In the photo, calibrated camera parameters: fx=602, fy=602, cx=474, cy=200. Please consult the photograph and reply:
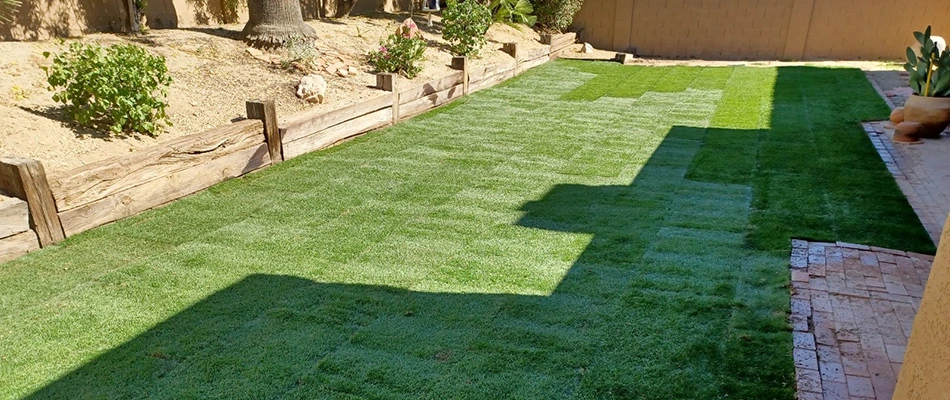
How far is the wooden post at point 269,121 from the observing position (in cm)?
552

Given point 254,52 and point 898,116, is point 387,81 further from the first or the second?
point 898,116

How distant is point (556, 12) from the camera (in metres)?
14.9

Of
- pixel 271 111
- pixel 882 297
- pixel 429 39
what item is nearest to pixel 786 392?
pixel 882 297

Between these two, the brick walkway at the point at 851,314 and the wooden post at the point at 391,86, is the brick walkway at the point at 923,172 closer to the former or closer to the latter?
the brick walkway at the point at 851,314

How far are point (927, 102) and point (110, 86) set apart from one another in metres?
8.06

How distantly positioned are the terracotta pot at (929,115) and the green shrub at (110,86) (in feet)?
25.1

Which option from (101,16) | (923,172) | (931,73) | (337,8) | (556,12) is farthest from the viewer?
(556,12)

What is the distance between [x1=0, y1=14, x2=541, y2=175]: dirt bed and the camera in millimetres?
4719

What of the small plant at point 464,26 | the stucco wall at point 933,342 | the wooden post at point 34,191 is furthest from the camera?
the small plant at point 464,26

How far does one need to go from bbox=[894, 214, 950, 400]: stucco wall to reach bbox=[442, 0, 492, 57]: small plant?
9533mm

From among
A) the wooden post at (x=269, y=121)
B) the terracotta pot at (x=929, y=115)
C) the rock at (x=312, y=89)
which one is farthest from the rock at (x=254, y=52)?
the terracotta pot at (x=929, y=115)

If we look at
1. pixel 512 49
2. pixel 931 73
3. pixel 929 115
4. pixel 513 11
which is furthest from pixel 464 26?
pixel 929 115

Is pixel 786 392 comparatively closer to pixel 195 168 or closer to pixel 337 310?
pixel 337 310

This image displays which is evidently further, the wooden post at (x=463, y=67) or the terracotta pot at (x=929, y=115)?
the wooden post at (x=463, y=67)
